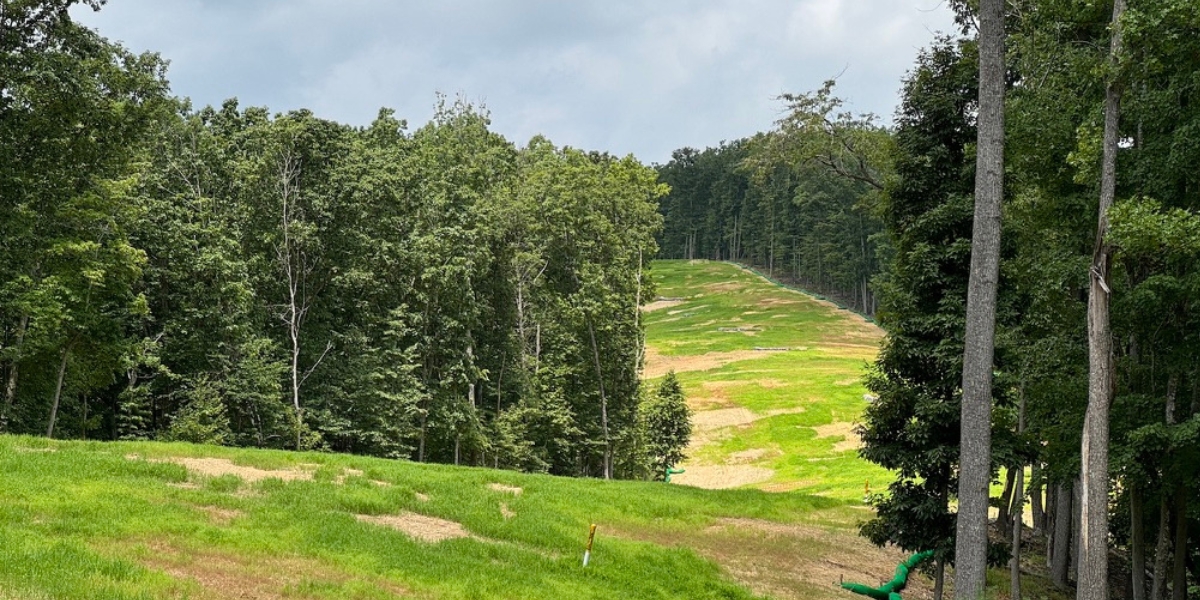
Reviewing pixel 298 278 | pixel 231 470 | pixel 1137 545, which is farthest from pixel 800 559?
pixel 298 278

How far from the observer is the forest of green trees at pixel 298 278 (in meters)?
25.6

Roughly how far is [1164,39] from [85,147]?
2817 centimetres

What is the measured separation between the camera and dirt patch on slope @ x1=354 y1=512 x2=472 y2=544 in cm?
1600

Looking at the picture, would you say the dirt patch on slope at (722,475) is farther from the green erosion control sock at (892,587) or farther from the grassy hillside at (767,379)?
the green erosion control sock at (892,587)

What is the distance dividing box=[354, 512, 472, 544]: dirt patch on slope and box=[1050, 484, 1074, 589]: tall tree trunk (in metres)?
16.2

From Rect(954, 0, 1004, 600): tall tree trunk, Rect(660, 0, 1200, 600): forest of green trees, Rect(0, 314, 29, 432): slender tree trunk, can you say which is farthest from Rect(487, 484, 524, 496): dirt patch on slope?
Rect(0, 314, 29, 432): slender tree trunk

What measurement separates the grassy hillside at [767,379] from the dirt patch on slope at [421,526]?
35.2 feet

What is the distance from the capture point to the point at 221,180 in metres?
35.8

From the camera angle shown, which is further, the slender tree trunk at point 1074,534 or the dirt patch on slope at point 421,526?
Result: the slender tree trunk at point 1074,534

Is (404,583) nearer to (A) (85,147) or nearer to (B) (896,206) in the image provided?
(B) (896,206)

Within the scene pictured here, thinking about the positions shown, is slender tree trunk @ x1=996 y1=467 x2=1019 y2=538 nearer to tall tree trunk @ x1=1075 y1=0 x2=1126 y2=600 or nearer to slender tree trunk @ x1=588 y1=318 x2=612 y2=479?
tall tree trunk @ x1=1075 y1=0 x2=1126 y2=600

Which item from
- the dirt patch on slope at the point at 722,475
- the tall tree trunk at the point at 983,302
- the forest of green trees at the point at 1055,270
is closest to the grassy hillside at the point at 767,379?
the dirt patch on slope at the point at 722,475

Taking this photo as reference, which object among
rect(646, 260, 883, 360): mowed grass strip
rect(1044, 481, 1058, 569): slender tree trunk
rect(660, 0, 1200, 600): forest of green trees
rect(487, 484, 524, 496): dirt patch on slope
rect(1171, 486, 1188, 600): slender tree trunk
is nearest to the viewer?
rect(660, 0, 1200, 600): forest of green trees

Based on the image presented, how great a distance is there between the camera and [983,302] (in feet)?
42.7
